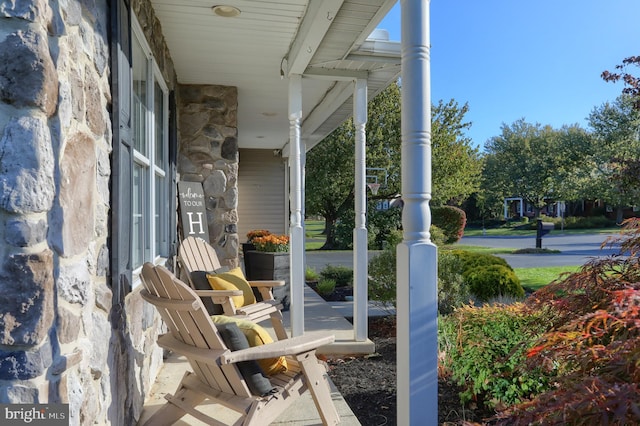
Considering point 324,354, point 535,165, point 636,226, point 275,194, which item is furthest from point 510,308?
point 535,165

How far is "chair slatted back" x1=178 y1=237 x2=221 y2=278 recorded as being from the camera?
3571 millimetres

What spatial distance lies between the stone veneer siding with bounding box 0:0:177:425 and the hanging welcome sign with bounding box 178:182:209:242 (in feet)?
8.88

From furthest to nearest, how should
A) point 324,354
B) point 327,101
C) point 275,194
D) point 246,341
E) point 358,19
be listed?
point 275,194
point 327,101
point 324,354
point 358,19
point 246,341

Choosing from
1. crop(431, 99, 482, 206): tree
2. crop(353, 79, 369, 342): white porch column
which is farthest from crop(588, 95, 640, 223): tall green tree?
crop(353, 79, 369, 342): white porch column

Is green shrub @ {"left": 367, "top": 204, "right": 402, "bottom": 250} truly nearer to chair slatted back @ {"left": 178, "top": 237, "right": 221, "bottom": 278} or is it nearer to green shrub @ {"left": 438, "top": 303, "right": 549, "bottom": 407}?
chair slatted back @ {"left": 178, "top": 237, "right": 221, "bottom": 278}

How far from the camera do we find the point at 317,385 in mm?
2268

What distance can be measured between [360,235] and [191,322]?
218cm

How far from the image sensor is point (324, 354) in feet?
12.8

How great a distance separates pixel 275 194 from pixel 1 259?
9.42 m


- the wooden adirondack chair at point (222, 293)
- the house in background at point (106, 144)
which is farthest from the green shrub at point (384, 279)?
the house in background at point (106, 144)

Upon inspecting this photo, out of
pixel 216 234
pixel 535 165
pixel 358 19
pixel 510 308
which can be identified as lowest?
pixel 510 308

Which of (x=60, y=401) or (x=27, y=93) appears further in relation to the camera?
(x=60, y=401)

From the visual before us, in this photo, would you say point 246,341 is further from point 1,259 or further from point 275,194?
point 275,194

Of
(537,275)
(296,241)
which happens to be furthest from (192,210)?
(537,275)
